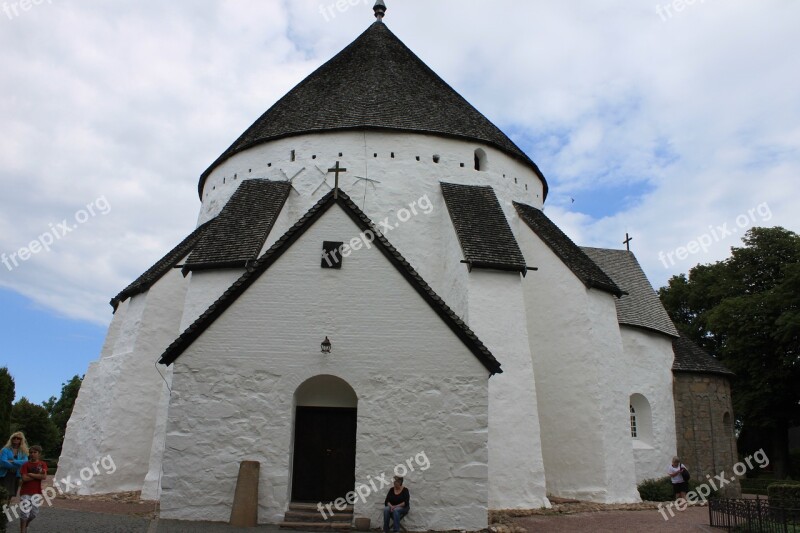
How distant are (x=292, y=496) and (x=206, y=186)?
1209 centimetres

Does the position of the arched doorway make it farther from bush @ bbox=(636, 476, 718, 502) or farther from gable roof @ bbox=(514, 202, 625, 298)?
bush @ bbox=(636, 476, 718, 502)

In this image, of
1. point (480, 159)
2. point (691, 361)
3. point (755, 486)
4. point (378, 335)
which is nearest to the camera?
point (378, 335)

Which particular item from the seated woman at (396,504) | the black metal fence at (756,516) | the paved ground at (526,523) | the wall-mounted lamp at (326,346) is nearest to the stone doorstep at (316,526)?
the paved ground at (526,523)

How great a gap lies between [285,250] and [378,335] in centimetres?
225

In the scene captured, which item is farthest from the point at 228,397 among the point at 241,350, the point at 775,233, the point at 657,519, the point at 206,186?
the point at 775,233

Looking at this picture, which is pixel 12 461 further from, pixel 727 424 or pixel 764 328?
pixel 764 328

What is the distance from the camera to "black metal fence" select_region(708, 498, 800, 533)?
9.88 metres

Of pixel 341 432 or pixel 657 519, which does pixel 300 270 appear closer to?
pixel 341 432

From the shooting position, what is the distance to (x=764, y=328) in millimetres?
27531

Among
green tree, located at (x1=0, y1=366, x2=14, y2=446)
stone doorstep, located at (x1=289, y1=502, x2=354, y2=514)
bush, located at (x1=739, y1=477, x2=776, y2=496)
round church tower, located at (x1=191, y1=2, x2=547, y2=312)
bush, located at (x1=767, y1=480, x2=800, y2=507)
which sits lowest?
bush, located at (x1=739, y1=477, x2=776, y2=496)

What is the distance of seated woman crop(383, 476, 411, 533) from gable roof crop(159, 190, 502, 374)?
7.97 feet

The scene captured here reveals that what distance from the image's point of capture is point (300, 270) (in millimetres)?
10625

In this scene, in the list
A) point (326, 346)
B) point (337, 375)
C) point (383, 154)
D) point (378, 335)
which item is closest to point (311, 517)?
point (337, 375)

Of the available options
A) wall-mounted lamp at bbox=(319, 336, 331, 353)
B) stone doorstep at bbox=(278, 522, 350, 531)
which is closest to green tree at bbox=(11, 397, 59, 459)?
stone doorstep at bbox=(278, 522, 350, 531)
